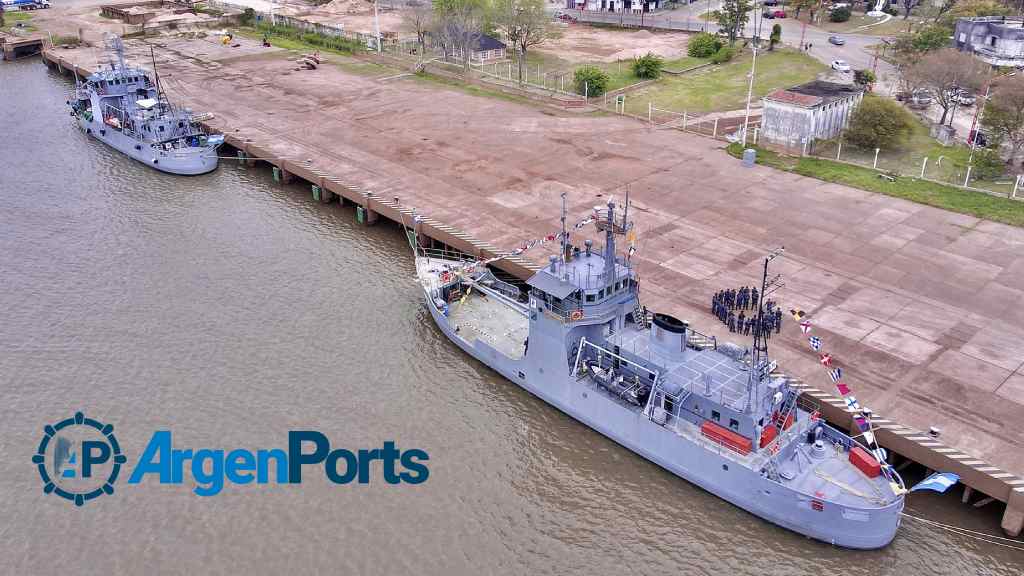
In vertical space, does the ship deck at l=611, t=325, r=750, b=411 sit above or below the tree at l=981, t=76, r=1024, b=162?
below

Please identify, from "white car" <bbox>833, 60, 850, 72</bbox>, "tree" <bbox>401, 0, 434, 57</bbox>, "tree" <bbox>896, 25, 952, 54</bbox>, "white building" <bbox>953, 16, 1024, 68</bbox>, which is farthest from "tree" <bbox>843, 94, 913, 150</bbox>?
"tree" <bbox>401, 0, 434, 57</bbox>

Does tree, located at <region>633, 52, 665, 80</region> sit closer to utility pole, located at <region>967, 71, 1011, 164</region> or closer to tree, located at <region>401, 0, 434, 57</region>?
tree, located at <region>401, 0, 434, 57</region>

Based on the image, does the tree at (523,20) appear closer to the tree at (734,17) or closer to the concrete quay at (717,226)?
the concrete quay at (717,226)

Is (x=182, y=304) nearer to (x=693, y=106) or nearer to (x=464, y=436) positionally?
(x=464, y=436)

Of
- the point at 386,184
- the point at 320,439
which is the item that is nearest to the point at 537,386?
the point at 320,439

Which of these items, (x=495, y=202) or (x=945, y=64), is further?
(x=945, y=64)

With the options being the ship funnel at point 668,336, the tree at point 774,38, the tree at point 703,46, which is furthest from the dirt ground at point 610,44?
the ship funnel at point 668,336
